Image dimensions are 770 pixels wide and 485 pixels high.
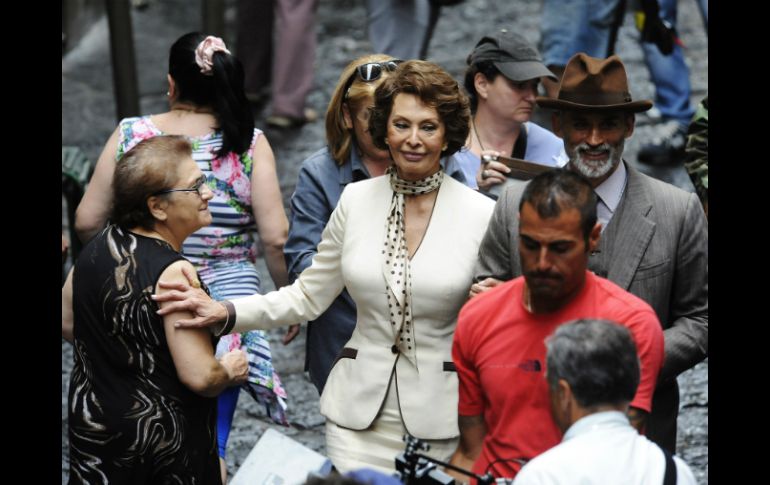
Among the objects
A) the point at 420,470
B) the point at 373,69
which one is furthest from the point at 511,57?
the point at 420,470

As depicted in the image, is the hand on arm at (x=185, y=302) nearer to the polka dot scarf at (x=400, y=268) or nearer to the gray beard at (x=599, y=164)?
the polka dot scarf at (x=400, y=268)

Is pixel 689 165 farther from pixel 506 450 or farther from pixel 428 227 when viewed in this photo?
pixel 506 450

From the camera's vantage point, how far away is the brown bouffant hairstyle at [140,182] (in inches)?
190

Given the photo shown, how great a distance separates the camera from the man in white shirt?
3.48 m

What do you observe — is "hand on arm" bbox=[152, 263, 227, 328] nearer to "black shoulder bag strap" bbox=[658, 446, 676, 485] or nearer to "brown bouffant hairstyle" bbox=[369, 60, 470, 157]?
"brown bouffant hairstyle" bbox=[369, 60, 470, 157]

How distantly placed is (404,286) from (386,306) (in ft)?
0.33

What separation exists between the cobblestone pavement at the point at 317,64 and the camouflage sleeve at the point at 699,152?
4.78ft

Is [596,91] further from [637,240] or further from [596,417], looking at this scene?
[596,417]

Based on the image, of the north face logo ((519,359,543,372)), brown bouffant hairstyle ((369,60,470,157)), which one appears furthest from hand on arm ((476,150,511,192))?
the north face logo ((519,359,543,372))

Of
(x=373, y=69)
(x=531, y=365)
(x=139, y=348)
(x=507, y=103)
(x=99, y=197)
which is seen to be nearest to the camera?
(x=531, y=365)

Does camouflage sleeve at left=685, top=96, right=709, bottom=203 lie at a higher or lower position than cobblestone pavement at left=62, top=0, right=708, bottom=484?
higher

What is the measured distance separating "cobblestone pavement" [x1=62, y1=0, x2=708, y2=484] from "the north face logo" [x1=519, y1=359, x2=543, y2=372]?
353 centimetres

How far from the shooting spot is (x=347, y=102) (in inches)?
227
